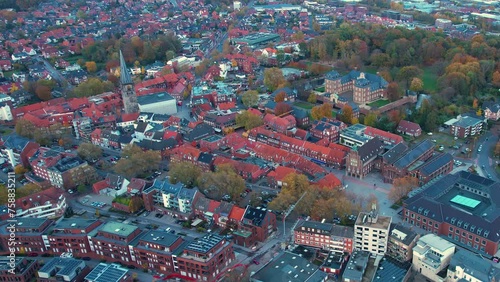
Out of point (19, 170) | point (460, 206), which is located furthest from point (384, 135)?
point (19, 170)

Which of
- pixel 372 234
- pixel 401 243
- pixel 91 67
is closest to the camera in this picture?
pixel 401 243

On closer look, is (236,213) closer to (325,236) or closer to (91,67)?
(325,236)

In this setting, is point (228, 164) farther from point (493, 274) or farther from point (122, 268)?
point (493, 274)

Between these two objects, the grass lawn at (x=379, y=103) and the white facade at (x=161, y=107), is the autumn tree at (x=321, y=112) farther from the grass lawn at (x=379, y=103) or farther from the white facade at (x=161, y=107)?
the white facade at (x=161, y=107)

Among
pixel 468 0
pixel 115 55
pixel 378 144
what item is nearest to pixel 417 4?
pixel 468 0

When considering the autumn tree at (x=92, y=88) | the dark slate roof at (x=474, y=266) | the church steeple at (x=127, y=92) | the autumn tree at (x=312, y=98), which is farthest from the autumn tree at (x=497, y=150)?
the autumn tree at (x=92, y=88)

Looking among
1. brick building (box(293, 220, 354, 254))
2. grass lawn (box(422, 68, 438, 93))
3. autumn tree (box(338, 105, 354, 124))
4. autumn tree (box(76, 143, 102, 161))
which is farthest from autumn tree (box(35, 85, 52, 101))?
A: grass lawn (box(422, 68, 438, 93))
